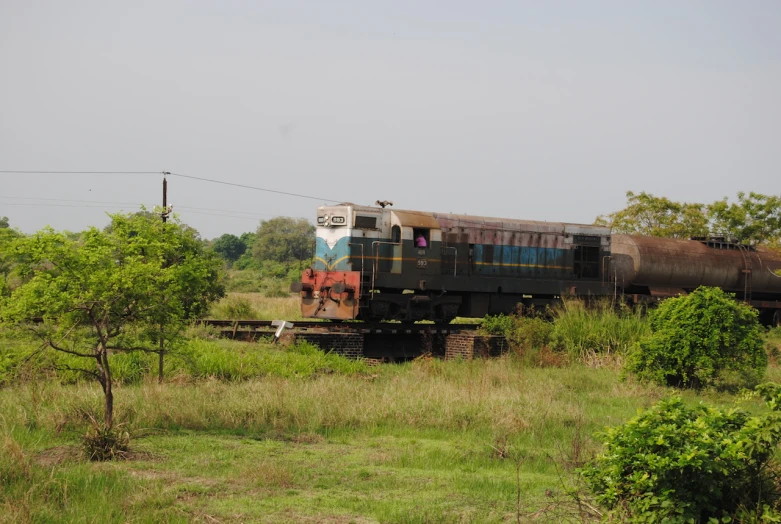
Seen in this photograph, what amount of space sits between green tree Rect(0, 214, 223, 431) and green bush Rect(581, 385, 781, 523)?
5.97 m

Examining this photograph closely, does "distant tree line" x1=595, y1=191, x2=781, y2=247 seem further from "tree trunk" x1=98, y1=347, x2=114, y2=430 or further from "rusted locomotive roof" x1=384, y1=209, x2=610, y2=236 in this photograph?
"tree trunk" x1=98, y1=347, x2=114, y2=430

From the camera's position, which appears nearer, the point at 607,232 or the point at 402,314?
the point at 402,314

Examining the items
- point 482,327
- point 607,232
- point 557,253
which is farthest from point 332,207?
point 607,232

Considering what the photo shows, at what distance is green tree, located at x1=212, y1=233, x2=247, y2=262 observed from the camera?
103125 mm

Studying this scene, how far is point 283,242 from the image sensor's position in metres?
88.9

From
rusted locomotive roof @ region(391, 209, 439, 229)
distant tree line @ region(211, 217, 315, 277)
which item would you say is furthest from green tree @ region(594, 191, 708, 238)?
distant tree line @ region(211, 217, 315, 277)

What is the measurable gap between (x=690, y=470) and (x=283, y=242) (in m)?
84.3

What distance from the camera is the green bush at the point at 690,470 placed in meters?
5.93

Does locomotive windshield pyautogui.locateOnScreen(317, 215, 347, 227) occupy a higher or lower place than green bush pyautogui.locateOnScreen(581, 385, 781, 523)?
higher

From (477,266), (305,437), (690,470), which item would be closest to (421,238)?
(477,266)

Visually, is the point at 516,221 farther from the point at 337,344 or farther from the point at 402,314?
the point at 337,344

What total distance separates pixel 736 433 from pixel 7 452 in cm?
717

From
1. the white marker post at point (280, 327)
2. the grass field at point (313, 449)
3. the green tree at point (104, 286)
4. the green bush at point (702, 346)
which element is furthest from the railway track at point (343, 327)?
the green tree at point (104, 286)

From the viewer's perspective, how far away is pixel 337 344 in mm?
18297
